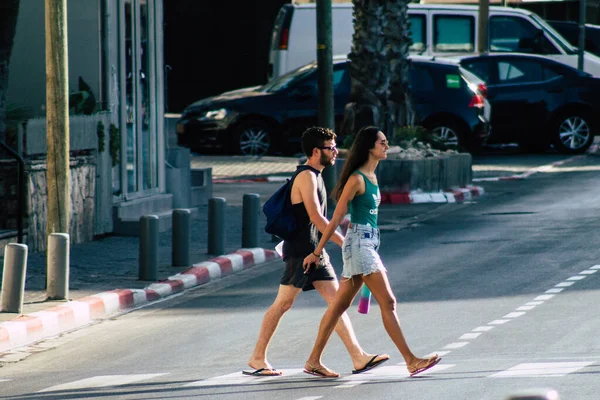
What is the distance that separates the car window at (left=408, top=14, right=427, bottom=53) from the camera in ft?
104

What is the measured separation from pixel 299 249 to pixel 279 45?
73.9 ft

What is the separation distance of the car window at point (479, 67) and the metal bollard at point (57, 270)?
17.8 meters

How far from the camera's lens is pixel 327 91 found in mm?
18734

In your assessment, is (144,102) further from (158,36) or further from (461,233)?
(461,233)

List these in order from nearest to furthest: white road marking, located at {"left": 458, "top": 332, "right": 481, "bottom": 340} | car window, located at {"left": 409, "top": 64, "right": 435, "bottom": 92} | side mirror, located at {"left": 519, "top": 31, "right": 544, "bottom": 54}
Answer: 1. white road marking, located at {"left": 458, "top": 332, "right": 481, "bottom": 340}
2. car window, located at {"left": 409, "top": 64, "right": 435, "bottom": 92}
3. side mirror, located at {"left": 519, "top": 31, "right": 544, "bottom": 54}

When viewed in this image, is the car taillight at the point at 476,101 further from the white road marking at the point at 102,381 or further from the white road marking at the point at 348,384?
the white road marking at the point at 348,384

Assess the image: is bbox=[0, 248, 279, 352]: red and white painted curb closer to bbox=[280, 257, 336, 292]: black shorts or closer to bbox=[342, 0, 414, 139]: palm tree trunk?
bbox=[280, 257, 336, 292]: black shorts

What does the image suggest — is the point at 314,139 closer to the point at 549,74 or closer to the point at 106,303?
the point at 106,303

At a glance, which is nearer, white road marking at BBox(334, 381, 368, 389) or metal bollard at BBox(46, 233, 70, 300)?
white road marking at BBox(334, 381, 368, 389)

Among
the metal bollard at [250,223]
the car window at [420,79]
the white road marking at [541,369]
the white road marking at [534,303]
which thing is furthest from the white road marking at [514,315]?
the car window at [420,79]

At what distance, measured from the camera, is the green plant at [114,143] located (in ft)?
55.1

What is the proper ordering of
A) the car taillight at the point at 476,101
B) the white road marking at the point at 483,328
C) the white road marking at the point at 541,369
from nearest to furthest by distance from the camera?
the white road marking at the point at 541,369
the white road marking at the point at 483,328
the car taillight at the point at 476,101

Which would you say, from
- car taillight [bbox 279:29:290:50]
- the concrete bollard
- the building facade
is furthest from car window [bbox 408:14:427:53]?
the concrete bollard

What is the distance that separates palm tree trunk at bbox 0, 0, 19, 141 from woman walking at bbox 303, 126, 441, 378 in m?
7.37
